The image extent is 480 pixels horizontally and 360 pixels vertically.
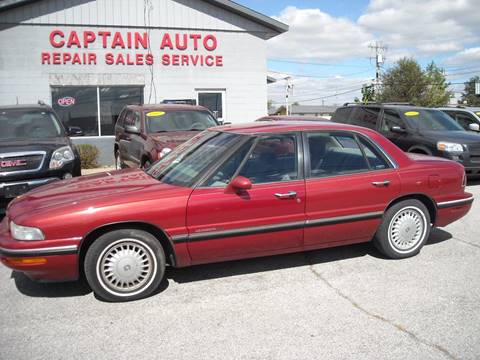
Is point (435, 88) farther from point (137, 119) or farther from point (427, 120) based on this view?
point (137, 119)

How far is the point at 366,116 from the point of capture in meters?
11.3

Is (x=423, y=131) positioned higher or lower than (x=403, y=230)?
higher

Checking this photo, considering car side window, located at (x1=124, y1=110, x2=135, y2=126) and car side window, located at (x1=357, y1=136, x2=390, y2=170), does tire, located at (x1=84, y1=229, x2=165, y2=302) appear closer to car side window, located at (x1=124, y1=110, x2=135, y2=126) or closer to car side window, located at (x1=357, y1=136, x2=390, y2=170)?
car side window, located at (x1=357, y1=136, x2=390, y2=170)

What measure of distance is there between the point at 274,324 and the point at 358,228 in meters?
1.66

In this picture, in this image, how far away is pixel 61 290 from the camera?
4.36 m

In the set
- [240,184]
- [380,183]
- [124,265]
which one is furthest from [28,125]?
[380,183]

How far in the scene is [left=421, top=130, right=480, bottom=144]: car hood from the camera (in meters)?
9.62

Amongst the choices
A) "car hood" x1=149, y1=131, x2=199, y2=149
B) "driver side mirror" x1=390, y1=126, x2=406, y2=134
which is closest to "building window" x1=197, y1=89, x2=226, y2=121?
"driver side mirror" x1=390, y1=126, x2=406, y2=134

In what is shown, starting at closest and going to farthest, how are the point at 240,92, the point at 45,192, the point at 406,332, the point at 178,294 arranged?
the point at 406,332 → the point at 178,294 → the point at 45,192 → the point at 240,92

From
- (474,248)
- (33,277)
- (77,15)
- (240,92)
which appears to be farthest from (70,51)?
(474,248)

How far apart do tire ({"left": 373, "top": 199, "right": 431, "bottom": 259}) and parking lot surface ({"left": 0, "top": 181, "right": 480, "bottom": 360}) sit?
5.1 inches

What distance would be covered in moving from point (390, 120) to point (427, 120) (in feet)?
2.57

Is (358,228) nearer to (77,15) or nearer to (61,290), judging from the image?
(61,290)

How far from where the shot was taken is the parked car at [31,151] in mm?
6641
